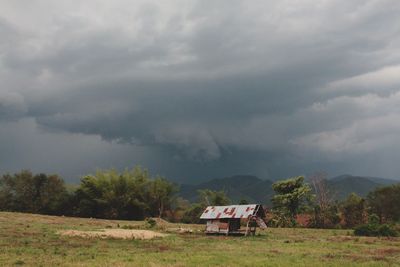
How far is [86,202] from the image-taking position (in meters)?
78.5

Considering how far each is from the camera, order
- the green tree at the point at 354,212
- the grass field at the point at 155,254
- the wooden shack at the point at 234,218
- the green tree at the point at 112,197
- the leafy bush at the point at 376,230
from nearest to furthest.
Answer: the grass field at the point at 155,254, the wooden shack at the point at 234,218, the leafy bush at the point at 376,230, the green tree at the point at 354,212, the green tree at the point at 112,197

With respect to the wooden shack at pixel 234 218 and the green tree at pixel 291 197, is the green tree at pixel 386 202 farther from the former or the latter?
the wooden shack at pixel 234 218

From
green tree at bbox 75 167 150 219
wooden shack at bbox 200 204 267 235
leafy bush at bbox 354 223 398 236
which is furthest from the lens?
green tree at bbox 75 167 150 219

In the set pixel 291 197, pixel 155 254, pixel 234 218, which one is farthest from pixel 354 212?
pixel 155 254

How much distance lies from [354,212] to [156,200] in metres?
35.4

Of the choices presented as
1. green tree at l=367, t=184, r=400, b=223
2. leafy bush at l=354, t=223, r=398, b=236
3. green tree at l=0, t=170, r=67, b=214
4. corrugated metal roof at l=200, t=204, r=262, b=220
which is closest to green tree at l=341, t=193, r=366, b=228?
green tree at l=367, t=184, r=400, b=223

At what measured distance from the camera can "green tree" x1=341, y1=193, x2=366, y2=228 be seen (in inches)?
2776

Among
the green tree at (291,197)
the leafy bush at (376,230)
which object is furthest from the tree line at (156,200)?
the leafy bush at (376,230)

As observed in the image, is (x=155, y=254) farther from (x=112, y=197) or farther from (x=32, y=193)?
(x=32, y=193)

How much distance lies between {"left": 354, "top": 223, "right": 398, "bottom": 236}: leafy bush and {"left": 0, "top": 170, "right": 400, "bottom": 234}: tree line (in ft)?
61.0

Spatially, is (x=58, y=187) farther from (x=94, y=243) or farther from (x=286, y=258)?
(x=286, y=258)

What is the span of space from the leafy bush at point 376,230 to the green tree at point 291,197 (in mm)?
19970

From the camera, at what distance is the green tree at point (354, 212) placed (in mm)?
70500

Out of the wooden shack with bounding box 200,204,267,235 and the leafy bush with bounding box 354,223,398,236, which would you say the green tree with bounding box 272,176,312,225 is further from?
the wooden shack with bounding box 200,204,267,235
